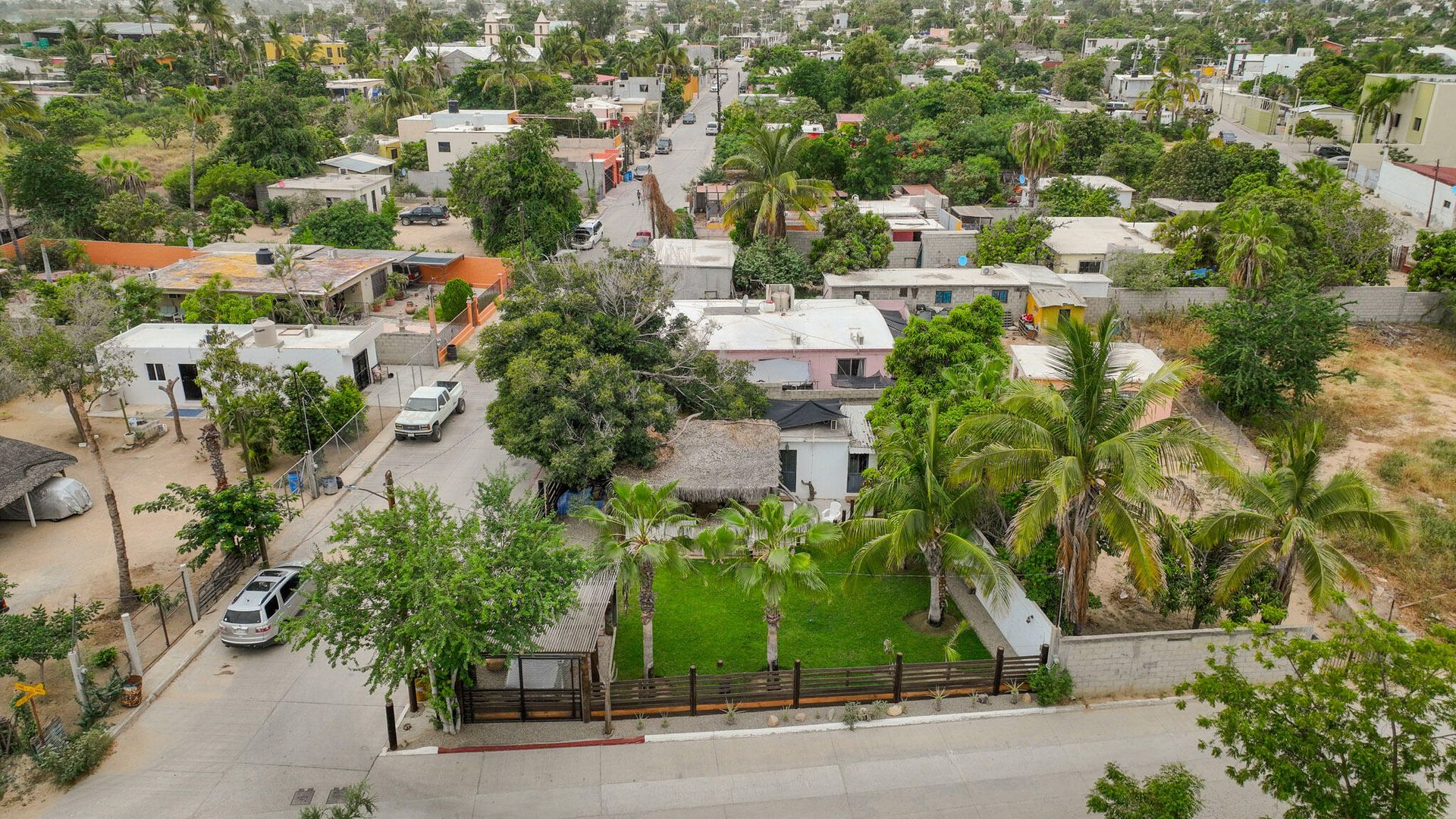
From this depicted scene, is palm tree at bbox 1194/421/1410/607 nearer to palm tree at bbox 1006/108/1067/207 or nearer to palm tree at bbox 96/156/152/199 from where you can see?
palm tree at bbox 1006/108/1067/207

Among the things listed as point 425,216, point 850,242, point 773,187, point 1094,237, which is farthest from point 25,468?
point 1094,237

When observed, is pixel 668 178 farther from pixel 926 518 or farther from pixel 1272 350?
pixel 926 518

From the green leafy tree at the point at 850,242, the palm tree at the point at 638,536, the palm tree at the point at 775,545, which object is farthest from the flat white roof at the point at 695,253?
the palm tree at the point at 775,545

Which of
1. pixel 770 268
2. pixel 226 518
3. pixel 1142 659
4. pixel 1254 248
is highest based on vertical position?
pixel 1254 248

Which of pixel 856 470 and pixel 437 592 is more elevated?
pixel 437 592

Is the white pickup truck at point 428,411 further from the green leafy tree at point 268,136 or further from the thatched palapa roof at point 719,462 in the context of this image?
the green leafy tree at point 268,136

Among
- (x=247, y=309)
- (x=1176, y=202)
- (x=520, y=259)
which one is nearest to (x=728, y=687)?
(x=520, y=259)

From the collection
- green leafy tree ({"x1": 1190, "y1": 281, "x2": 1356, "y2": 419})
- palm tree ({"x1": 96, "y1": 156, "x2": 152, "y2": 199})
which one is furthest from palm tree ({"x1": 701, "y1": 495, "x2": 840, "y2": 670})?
palm tree ({"x1": 96, "y1": 156, "x2": 152, "y2": 199})
